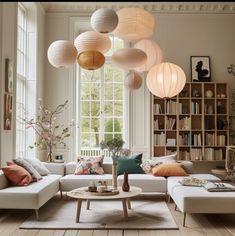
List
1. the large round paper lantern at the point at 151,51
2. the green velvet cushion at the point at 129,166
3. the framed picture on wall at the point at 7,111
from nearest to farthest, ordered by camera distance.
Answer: the framed picture on wall at the point at 7,111 → the large round paper lantern at the point at 151,51 → the green velvet cushion at the point at 129,166

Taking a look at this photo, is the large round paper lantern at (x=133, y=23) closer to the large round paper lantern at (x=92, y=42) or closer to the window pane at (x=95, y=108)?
the large round paper lantern at (x=92, y=42)

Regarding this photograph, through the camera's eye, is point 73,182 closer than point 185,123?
Yes

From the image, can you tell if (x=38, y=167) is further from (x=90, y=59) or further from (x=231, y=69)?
(x=231, y=69)

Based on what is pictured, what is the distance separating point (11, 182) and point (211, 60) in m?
5.24

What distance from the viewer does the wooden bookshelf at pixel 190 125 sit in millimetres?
7945

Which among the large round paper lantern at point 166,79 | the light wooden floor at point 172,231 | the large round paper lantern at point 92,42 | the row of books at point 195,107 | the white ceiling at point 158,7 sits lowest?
the light wooden floor at point 172,231

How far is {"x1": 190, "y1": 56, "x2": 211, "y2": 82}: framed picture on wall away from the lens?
26.7 feet

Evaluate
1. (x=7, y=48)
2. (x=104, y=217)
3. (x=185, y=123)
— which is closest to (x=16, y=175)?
(x=104, y=217)

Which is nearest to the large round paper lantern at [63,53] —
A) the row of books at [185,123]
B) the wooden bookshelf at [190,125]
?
the wooden bookshelf at [190,125]

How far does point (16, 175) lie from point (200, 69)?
15.9ft

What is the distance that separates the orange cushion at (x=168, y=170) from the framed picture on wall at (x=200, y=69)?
2488 mm

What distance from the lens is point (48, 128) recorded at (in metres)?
7.55

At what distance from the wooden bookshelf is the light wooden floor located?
118 inches

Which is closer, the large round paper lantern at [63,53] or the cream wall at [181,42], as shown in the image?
the large round paper lantern at [63,53]
